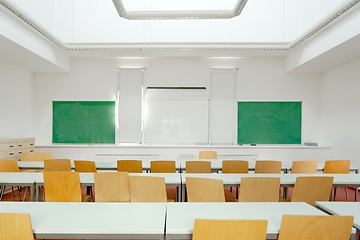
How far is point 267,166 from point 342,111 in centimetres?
340

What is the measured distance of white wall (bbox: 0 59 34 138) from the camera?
6223 mm

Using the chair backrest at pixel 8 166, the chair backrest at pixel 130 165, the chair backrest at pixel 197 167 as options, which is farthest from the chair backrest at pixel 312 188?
the chair backrest at pixel 8 166

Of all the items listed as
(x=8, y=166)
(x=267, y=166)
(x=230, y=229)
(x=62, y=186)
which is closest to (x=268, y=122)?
(x=267, y=166)

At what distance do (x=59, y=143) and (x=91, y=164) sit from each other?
3.81 metres

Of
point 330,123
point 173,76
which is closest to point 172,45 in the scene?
point 173,76

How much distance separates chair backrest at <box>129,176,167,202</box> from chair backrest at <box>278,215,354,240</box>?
1.37 metres

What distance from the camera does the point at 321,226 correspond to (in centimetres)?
161

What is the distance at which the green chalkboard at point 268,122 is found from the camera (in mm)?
7512

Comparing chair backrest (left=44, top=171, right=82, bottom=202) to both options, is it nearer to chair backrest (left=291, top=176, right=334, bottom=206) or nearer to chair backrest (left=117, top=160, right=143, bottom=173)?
chair backrest (left=117, top=160, right=143, bottom=173)

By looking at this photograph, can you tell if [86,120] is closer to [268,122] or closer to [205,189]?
[268,122]

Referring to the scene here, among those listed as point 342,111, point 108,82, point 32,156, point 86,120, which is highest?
point 108,82

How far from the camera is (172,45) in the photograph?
21.2 feet

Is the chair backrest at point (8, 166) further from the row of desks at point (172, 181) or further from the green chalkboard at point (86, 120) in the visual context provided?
the green chalkboard at point (86, 120)

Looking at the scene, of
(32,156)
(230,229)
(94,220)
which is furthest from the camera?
(32,156)
